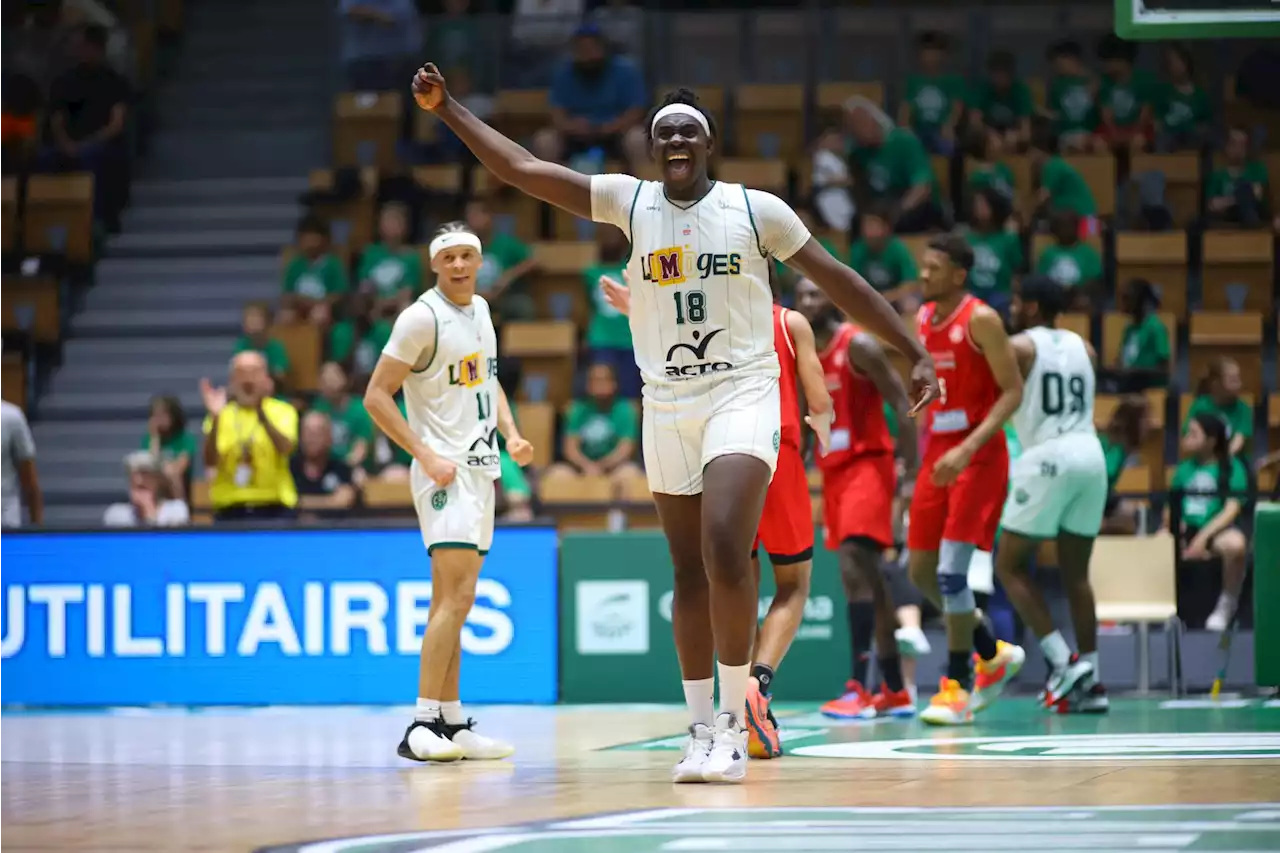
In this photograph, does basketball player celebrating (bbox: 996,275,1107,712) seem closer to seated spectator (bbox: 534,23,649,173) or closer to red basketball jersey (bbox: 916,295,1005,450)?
red basketball jersey (bbox: 916,295,1005,450)

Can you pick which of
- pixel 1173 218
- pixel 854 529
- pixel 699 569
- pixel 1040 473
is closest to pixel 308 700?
pixel 854 529

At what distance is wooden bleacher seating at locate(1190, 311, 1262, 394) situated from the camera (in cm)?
1447

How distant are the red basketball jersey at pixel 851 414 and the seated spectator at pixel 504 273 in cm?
607

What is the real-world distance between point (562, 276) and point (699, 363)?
959cm

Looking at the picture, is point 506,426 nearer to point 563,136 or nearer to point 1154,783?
point 1154,783

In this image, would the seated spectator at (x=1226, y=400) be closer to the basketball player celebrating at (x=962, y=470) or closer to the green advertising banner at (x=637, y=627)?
the green advertising banner at (x=637, y=627)

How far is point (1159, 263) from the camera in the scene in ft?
50.4

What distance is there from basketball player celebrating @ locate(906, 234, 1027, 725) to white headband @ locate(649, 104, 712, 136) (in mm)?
2754

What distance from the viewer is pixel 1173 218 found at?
624 inches

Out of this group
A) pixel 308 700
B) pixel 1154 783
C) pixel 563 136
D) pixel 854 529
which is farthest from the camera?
pixel 563 136

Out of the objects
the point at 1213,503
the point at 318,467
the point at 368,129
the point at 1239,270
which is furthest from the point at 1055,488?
the point at 368,129

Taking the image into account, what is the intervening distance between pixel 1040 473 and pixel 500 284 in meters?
6.70

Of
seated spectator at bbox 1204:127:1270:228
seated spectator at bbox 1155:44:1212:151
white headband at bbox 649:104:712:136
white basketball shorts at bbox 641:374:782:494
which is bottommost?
white basketball shorts at bbox 641:374:782:494

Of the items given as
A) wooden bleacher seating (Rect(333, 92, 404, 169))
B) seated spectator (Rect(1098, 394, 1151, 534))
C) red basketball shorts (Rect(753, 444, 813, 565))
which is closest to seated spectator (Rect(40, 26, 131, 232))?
wooden bleacher seating (Rect(333, 92, 404, 169))
